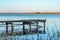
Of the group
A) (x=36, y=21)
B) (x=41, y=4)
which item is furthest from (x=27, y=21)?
(x=41, y=4)

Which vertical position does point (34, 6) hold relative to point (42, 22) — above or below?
above

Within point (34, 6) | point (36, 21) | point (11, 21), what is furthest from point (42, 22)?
point (11, 21)

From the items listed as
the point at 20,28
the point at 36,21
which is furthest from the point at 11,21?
the point at 36,21

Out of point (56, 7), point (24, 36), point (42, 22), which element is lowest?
point (24, 36)

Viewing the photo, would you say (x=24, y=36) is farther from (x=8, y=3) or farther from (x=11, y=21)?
(x=8, y=3)

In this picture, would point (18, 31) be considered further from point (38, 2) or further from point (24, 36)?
point (38, 2)

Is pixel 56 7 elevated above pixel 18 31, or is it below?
above

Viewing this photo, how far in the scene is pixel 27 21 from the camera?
7.41ft

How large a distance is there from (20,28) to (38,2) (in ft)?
1.26

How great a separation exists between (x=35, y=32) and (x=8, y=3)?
0.47 m

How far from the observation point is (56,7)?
235 centimetres

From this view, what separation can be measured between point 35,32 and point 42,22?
15cm

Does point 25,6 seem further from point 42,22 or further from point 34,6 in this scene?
point 42,22

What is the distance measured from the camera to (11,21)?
2.24 m
